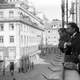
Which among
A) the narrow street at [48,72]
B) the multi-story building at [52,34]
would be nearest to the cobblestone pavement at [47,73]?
the narrow street at [48,72]

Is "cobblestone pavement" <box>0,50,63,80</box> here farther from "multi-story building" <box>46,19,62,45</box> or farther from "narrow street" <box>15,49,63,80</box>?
"multi-story building" <box>46,19,62,45</box>

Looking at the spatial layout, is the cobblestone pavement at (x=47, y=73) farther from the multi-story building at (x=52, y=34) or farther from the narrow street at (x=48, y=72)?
the multi-story building at (x=52, y=34)

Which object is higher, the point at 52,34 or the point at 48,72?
the point at 52,34

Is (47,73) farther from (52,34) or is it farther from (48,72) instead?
(52,34)

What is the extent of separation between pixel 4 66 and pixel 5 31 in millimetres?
7090

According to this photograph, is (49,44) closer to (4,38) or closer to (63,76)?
(4,38)

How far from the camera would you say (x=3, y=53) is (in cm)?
3734

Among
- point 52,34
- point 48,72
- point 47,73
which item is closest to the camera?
point 48,72

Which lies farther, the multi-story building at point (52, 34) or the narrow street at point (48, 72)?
the multi-story building at point (52, 34)

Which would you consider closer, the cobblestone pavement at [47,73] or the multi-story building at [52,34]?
the cobblestone pavement at [47,73]

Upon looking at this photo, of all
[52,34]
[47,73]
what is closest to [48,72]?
[47,73]

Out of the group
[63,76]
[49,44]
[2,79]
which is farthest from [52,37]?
[63,76]

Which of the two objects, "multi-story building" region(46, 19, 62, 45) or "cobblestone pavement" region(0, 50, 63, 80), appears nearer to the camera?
"cobblestone pavement" region(0, 50, 63, 80)

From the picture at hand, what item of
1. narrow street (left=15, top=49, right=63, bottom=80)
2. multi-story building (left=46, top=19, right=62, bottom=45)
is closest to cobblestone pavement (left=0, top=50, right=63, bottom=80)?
narrow street (left=15, top=49, right=63, bottom=80)
